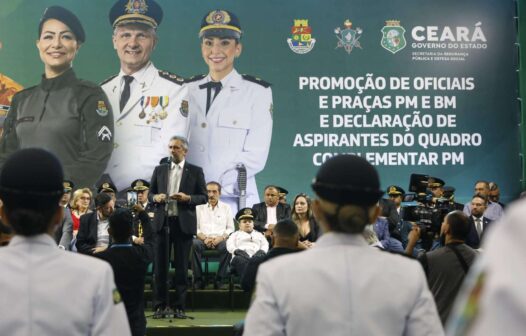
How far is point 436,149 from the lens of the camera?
12.4 metres

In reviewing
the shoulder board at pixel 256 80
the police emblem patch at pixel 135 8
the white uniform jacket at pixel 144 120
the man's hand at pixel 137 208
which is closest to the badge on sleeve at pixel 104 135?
the white uniform jacket at pixel 144 120

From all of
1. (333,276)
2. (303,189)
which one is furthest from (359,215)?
(303,189)

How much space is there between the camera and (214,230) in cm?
1064

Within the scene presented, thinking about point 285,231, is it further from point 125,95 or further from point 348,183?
point 125,95

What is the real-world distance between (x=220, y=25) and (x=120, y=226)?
759cm

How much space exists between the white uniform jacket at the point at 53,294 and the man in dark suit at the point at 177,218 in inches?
241

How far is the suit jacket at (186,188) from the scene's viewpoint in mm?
8475

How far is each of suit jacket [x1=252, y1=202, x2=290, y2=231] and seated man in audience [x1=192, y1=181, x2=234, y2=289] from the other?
0.36 m

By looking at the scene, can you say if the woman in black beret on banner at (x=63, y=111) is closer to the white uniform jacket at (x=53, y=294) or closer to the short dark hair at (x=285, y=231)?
the short dark hair at (x=285, y=231)

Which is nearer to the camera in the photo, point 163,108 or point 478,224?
point 478,224

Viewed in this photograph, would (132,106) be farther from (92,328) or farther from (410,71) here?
(92,328)

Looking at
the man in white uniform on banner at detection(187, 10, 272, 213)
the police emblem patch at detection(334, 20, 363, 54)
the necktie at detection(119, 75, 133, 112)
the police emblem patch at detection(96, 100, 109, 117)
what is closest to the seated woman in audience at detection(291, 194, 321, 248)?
the man in white uniform on banner at detection(187, 10, 272, 213)

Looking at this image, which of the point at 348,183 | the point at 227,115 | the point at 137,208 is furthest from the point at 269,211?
the point at 348,183

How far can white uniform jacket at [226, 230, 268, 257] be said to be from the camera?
10.0 meters
